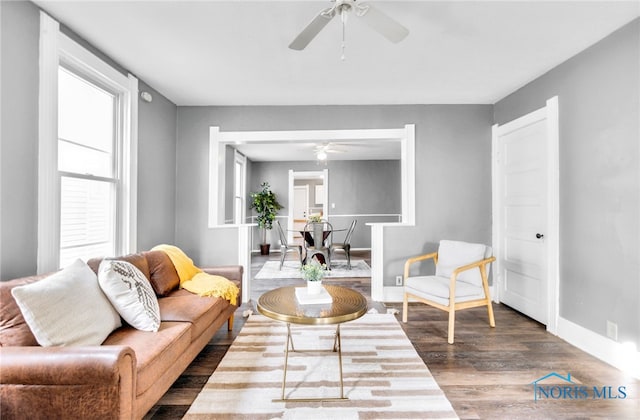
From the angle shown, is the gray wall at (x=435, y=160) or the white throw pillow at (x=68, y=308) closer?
the white throw pillow at (x=68, y=308)

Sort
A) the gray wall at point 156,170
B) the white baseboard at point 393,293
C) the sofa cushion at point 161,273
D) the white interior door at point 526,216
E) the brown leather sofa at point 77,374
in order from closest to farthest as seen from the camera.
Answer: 1. the brown leather sofa at point 77,374
2. the sofa cushion at point 161,273
3. the white interior door at point 526,216
4. the gray wall at point 156,170
5. the white baseboard at point 393,293

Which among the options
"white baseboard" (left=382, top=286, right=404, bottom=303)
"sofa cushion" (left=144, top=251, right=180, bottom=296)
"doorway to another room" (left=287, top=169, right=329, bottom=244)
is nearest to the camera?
"sofa cushion" (left=144, top=251, right=180, bottom=296)

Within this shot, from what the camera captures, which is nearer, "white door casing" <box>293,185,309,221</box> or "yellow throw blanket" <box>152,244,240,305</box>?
"yellow throw blanket" <box>152,244,240,305</box>

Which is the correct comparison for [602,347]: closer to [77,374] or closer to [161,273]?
[77,374]

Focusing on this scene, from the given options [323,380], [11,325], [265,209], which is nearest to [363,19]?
[323,380]

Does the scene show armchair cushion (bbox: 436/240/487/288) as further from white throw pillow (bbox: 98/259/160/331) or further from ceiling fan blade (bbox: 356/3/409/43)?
white throw pillow (bbox: 98/259/160/331)

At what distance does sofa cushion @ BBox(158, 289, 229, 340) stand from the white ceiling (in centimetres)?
206

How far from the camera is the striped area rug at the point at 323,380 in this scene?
1829mm

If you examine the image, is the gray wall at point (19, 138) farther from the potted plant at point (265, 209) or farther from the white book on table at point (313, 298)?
the potted plant at point (265, 209)

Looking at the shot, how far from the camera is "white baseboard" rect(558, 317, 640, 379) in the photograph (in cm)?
228

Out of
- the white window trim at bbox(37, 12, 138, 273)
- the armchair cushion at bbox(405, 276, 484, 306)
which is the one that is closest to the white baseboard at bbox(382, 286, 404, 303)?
the armchair cushion at bbox(405, 276, 484, 306)

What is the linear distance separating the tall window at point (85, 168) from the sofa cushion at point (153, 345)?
3.73ft

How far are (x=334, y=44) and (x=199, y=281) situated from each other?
2334mm

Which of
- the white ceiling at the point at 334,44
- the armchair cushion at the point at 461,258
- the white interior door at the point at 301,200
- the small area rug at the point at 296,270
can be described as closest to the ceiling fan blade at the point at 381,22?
the white ceiling at the point at 334,44
